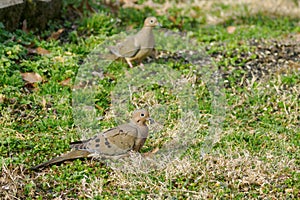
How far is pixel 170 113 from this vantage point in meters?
6.01

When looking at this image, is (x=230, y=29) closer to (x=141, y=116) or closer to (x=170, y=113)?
(x=170, y=113)

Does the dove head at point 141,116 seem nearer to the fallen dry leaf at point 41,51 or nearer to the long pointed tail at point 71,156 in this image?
the long pointed tail at point 71,156

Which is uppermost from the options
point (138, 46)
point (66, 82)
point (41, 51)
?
point (138, 46)

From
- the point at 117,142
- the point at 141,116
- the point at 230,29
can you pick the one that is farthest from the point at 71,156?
the point at 230,29

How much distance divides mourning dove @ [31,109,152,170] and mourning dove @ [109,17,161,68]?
1.80 m

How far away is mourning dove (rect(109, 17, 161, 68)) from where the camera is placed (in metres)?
6.66

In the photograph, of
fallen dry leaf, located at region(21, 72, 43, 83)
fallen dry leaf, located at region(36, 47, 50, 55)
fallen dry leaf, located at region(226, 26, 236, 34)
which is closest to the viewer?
fallen dry leaf, located at region(21, 72, 43, 83)

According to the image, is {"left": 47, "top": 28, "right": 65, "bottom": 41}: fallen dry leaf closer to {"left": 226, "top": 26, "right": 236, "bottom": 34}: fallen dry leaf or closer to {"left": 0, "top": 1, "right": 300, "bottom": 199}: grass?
{"left": 0, "top": 1, "right": 300, "bottom": 199}: grass

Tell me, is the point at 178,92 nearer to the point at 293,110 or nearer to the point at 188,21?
the point at 293,110

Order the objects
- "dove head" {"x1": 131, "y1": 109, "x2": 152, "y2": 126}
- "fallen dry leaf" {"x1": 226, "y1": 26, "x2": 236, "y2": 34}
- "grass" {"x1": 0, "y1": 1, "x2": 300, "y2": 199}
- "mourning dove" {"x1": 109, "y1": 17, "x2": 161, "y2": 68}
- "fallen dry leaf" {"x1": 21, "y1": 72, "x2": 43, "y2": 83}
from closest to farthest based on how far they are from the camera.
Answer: "grass" {"x1": 0, "y1": 1, "x2": 300, "y2": 199}
"dove head" {"x1": 131, "y1": 109, "x2": 152, "y2": 126}
"fallen dry leaf" {"x1": 21, "y1": 72, "x2": 43, "y2": 83}
"mourning dove" {"x1": 109, "y1": 17, "x2": 161, "y2": 68}
"fallen dry leaf" {"x1": 226, "y1": 26, "x2": 236, "y2": 34}

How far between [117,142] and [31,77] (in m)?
1.90

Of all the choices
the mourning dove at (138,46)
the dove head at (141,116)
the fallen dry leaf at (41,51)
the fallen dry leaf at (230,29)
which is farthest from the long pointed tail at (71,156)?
the fallen dry leaf at (230,29)

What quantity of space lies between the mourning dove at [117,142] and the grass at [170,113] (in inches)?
3.7

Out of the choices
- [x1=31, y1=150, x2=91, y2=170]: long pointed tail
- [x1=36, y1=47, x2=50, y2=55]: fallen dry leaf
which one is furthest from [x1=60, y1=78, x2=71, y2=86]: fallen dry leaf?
[x1=31, y1=150, x2=91, y2=170]: long pointed tail
